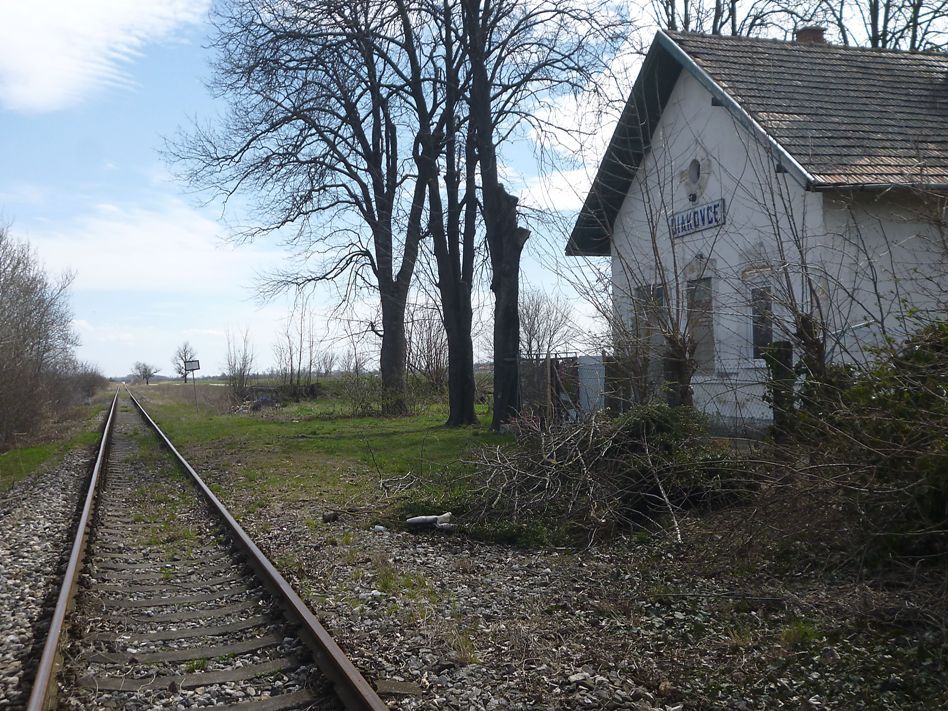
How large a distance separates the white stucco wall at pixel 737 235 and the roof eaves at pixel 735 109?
19cm

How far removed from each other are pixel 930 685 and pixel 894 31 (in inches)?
1121

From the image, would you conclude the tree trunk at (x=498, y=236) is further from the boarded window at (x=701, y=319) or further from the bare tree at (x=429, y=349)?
the bare tree at (x=429, y=349)

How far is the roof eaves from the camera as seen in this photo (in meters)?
12.8

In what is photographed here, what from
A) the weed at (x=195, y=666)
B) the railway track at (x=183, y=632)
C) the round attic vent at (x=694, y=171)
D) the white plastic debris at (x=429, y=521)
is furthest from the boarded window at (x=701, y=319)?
the weed at (x=195, y=666)

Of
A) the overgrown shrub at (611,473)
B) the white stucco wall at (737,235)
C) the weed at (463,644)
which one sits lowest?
the weed at (463,644)

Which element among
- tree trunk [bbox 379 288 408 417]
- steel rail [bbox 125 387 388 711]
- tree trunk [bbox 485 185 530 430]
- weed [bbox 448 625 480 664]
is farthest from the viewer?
tree trunk [bbox 379 288 408 417]

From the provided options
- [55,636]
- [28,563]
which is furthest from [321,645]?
[28,563]

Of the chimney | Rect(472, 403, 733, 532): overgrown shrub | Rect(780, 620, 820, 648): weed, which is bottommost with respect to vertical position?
Rect(780, 620, 820, 648): weed

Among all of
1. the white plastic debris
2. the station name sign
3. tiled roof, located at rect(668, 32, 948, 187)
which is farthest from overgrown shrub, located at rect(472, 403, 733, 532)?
the station name sign

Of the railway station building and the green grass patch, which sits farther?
the green grass patch

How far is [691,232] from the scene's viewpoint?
1628 cm

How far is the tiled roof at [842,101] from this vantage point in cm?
1350

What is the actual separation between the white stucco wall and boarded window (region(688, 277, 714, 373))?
7.6 inches

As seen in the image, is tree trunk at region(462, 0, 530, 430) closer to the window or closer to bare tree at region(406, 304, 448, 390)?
the window
